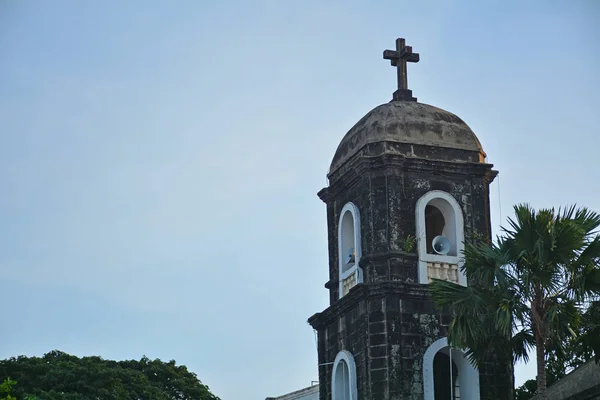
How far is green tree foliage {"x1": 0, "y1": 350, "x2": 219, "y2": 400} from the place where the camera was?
44062mm

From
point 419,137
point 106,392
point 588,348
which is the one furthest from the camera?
point 106,392

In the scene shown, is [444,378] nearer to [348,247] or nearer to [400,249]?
[400,249]

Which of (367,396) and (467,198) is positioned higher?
(467,198)

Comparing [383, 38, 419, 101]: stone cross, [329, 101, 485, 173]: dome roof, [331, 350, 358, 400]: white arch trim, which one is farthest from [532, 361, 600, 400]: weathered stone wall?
[383, 38, 419, 101]: stone cross

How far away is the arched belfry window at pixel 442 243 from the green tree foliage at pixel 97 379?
697 inches

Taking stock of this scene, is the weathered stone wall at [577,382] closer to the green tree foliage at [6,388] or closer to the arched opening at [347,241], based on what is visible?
the arched opening at [347,241]

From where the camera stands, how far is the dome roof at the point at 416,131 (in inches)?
1139

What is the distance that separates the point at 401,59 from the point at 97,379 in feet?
62.0

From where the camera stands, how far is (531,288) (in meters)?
24.8

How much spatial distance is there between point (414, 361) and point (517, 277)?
11.0 ft

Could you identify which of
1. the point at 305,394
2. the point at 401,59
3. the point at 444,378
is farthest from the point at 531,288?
the point at 305,394

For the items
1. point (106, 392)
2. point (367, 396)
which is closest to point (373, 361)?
point (367, 396)

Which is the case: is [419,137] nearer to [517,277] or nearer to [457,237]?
[457,237]

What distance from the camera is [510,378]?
27.9 m
